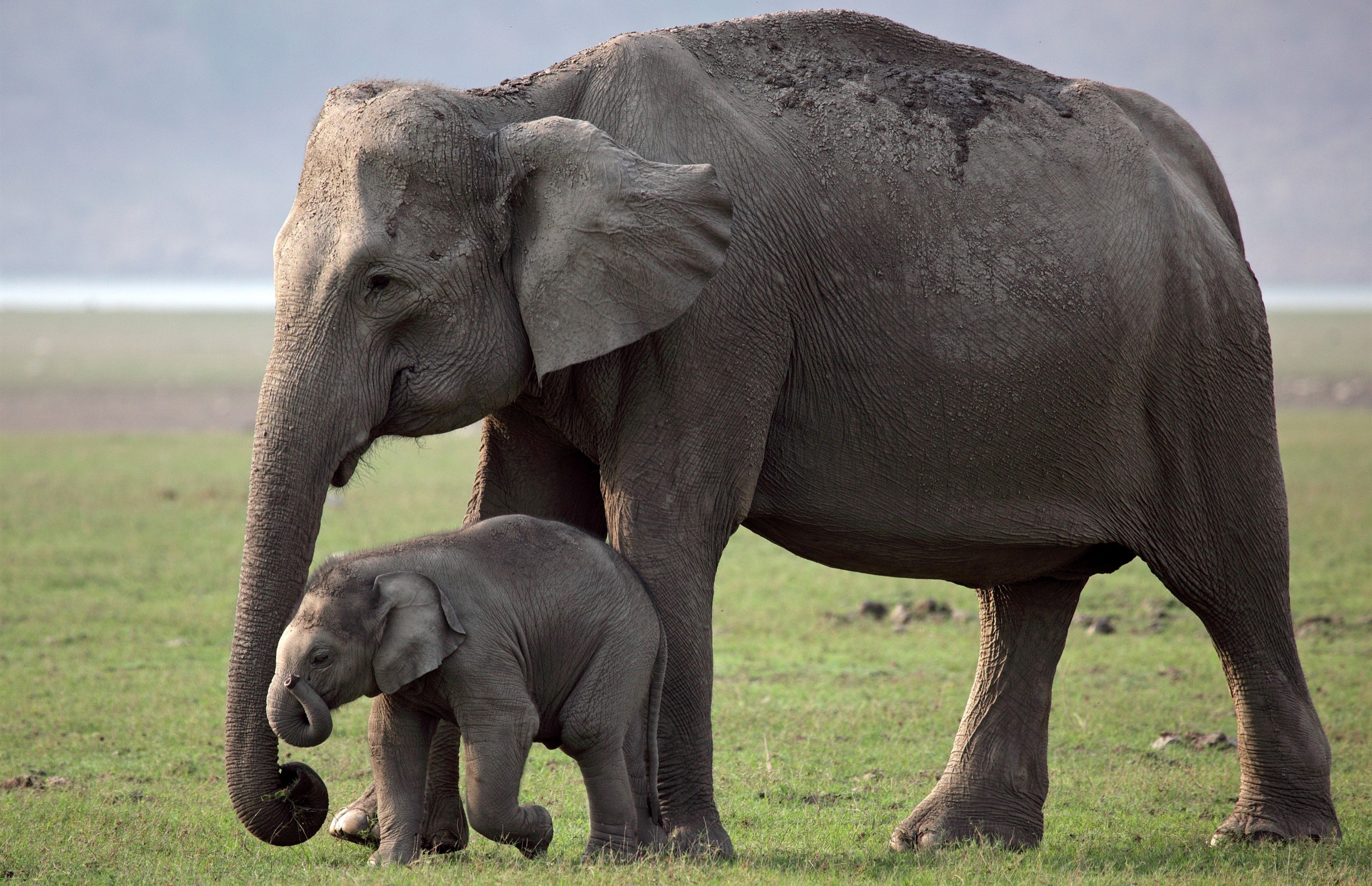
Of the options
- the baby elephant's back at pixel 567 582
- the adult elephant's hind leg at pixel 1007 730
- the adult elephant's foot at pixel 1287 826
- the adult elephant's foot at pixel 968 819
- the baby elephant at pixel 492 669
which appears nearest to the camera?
the baby elephant at pixel 492 669

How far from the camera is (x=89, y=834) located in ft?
22.5

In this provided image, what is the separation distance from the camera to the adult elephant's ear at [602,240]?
5859mm

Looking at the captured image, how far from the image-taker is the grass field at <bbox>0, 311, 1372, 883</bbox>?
257 inches

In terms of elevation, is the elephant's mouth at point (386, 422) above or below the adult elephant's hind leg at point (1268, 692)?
above

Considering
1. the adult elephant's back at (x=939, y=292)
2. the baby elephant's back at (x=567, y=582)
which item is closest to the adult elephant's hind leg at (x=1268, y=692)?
the adult elephant's back at (x=939, y=292)

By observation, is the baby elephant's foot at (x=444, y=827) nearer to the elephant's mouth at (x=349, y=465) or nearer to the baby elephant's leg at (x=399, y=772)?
the baby elephant's leg at (x=399, y=772)

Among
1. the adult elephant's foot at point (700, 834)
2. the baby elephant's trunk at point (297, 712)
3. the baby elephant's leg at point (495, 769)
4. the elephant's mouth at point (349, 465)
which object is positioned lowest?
the adult elephant's foot at point (700, 834)

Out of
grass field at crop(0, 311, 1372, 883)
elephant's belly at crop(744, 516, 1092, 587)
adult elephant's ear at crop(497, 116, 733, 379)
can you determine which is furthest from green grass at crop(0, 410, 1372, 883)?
adult elephant's ear at crop(497, 116, 733, 379)

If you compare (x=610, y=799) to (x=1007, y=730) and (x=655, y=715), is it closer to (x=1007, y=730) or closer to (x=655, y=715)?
(x=655, y=715)

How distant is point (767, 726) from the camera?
980 centimetres

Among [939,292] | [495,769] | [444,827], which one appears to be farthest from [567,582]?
[939,292]

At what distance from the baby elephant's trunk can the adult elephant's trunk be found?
0.16 metres

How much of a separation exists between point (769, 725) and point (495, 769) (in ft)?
14.2

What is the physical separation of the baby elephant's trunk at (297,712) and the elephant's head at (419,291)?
0.57 ft
